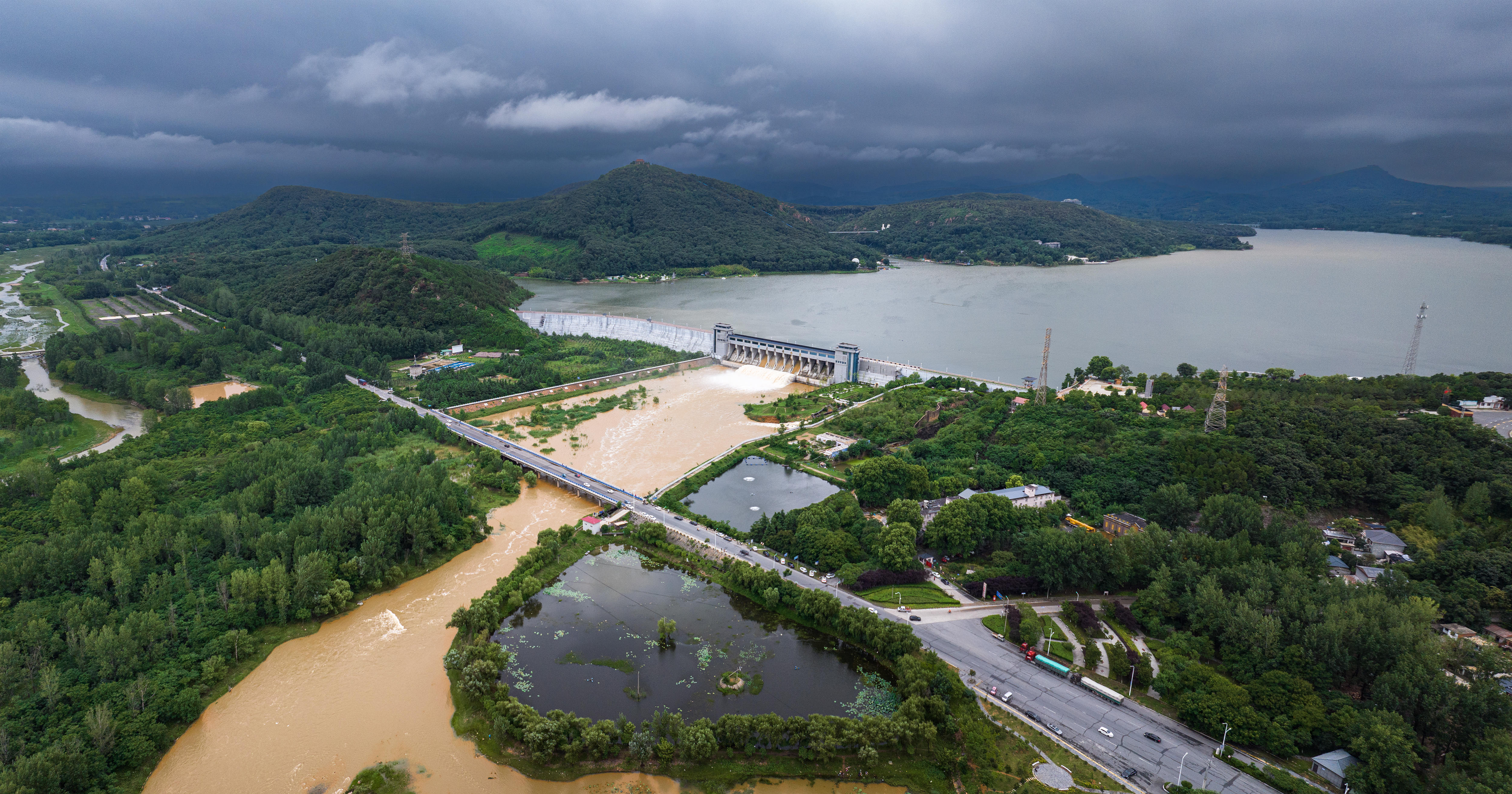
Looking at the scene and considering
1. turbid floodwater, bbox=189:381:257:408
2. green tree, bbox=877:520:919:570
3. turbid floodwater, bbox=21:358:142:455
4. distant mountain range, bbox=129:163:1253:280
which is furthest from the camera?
distant mountain range, bbox=129:163:1253:280

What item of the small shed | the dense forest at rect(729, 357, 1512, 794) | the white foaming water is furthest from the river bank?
the white foaming water

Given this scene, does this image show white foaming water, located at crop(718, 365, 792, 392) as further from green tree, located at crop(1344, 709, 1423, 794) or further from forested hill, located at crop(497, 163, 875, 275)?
forested hill, located at crop(497, 163, 875, 275)

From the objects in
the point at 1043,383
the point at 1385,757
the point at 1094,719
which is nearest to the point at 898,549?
the point at 1094,719

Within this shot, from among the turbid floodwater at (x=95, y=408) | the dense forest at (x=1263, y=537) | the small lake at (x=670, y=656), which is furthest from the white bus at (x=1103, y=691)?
the turbid floodwater at (x=95, y=408)

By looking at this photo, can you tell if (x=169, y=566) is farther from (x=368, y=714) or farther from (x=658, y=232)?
(x=658, y=232)

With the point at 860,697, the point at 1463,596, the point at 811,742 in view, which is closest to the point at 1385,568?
the point at 1463,596

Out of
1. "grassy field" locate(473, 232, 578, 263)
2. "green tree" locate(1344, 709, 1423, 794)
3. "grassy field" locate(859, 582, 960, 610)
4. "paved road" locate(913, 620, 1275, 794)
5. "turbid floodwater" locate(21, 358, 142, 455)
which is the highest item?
"grassy field" locate(473, 232, 578, 263)
